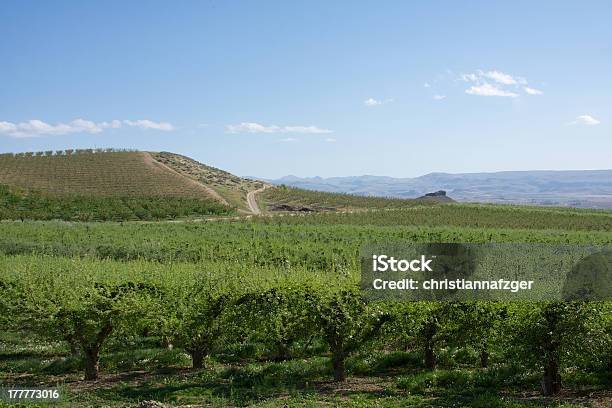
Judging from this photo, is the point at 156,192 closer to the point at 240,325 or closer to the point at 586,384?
the point at 240,325

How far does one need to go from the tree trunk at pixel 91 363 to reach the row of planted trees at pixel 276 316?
0.10 feet

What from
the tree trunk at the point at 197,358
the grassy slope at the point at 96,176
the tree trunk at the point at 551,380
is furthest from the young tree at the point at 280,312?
the grassy slope at the point at 96,176

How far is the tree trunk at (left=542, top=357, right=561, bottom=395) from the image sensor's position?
506 inches

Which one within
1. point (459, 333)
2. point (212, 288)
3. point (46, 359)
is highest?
point (212, 288)

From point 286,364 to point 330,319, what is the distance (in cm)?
263

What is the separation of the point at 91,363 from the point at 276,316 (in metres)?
5.89

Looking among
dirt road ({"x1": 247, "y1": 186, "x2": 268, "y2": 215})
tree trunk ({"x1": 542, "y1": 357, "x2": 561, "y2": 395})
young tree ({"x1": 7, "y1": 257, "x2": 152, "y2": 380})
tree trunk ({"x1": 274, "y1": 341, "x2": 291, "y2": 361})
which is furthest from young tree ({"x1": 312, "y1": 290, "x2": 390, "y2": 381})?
dirt road ({"x1": 247, "y1": 186, "x2": 268, "y2": 215})

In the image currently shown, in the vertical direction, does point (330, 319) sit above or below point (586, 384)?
above

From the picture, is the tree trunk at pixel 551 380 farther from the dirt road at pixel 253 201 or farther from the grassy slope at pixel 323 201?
the grassy slope at pixel 323 201

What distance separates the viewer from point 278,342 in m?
17.0

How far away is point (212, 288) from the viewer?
Answer: 16453mm

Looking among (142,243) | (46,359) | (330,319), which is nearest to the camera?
(330,319)

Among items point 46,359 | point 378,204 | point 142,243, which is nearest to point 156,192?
point 378,204

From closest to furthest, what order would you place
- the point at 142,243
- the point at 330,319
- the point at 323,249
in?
the point at 330,319, the point at 323,249, the point at 142,243
